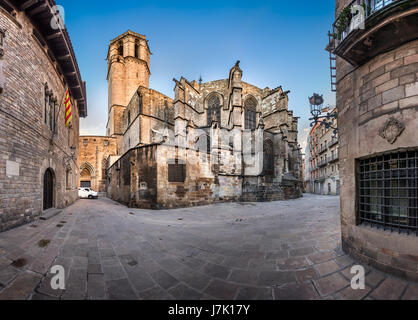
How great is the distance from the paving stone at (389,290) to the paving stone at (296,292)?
716 mm

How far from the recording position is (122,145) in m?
22.9

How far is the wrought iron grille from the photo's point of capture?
2635 mm

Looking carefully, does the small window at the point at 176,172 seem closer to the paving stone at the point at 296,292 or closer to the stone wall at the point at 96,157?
the paving stone at the point at 296,292

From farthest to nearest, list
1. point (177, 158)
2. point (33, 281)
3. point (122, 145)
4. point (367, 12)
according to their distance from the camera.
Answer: point (122, 145) < point (177, 158) < point (367, 12) < point (33, 281)

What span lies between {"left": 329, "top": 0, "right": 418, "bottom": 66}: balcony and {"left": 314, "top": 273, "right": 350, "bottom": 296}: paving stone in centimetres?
388

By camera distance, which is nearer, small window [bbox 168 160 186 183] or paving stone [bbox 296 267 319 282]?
paving stone [bbox 296 267 319 282]

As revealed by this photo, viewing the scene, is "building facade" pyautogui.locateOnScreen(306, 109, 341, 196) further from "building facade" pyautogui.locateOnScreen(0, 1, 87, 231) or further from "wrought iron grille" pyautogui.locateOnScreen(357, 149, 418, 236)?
"building facade" pyautogui.locateOnScreen(0, 1, 87, 231)

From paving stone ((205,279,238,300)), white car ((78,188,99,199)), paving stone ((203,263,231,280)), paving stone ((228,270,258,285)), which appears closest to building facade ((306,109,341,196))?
paving stone ((228,270,258,285))

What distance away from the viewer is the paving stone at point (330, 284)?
7.20ft

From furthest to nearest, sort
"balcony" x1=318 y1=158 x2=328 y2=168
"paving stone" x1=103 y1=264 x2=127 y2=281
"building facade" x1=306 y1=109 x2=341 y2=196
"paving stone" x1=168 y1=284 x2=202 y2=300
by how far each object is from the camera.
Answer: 1. "balcony" x1=318 y1=158 x2=328 y2=168
2. "building facade" x1=306 y1=109 x2=341 y2=196
3. "paving stone" x1=103 y1=264 x2=127 y2=281
4. "paving stone" x1=168 y1=284 x2=202 y2=300

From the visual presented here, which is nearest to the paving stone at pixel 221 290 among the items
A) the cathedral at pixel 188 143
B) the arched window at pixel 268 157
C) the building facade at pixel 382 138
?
the building facade at pixel 382 138

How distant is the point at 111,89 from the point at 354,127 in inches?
1125
